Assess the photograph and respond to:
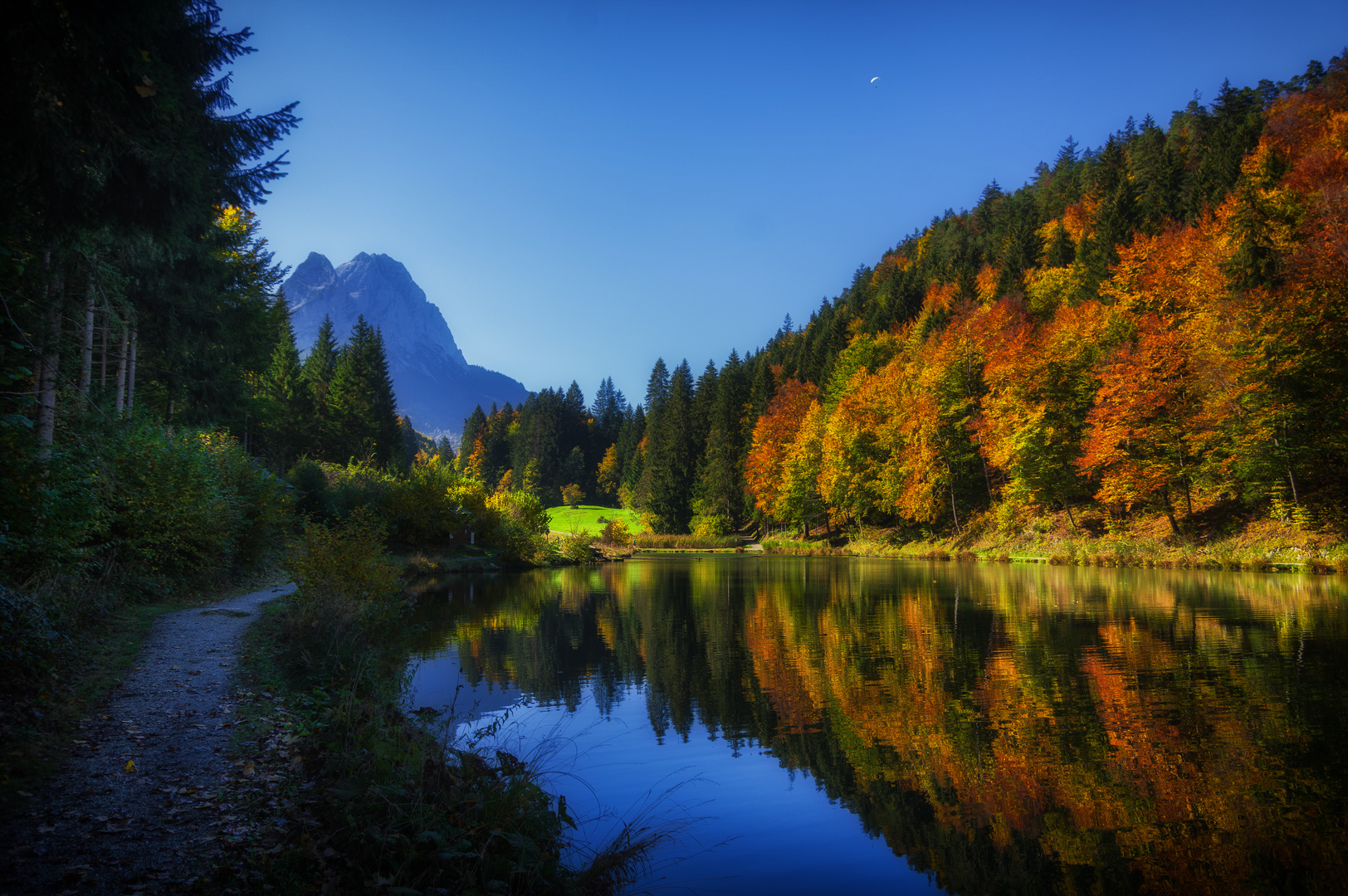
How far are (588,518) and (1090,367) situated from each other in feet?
183

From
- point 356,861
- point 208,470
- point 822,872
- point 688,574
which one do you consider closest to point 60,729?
point 356,861

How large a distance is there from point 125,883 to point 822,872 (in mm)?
4137

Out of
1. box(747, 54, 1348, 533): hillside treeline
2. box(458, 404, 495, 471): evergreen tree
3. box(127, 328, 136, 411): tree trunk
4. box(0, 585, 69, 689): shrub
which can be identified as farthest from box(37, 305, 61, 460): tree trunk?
box(458, 404, 495, 471): evergreen tree

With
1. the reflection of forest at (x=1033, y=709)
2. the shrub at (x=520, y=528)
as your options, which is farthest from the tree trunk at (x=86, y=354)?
the shrub at (x=520, y=528)

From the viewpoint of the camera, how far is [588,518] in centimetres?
8044

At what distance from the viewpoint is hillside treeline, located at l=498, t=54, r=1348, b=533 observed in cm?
2452

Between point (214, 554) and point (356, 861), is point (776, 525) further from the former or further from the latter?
point (356, 861)

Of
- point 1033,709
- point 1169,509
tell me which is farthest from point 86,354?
point 1169,509

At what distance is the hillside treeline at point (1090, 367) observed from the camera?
2452cm

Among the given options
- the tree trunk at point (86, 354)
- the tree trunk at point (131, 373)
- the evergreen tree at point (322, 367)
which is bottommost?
the tree trunk at point (86, 354)

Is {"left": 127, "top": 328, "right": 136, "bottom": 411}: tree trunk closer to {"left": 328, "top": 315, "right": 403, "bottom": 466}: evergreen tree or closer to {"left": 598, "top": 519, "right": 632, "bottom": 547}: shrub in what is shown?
{"left": 328, "top": 315, "right": 403, "bottom": 466}: evergreen tree

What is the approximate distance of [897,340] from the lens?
59.2 metres

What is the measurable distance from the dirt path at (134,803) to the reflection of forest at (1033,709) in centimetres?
451

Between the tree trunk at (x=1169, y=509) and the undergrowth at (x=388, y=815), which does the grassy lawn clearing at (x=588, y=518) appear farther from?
the undergrowth at (x=388, y=815)
